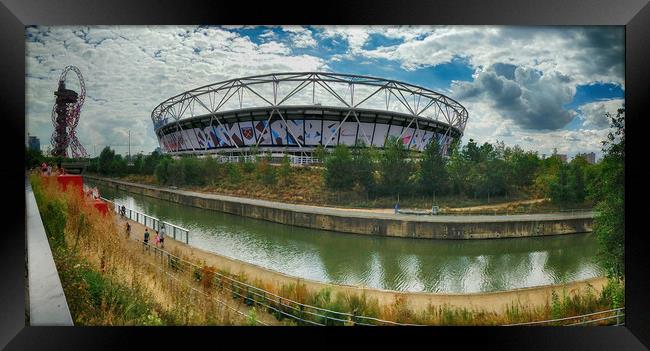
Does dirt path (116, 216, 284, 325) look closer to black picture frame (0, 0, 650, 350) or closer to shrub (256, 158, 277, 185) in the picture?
black picture frame (0, 0, 650, 350)

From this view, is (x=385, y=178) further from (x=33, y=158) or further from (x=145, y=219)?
(x=33, y=158)

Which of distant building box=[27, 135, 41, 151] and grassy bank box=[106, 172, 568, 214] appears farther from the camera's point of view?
grassy bank box=[106, 172, 568, 214]

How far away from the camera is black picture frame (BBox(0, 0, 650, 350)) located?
3.36 metres

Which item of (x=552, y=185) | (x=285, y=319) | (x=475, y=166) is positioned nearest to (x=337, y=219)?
(x=285, y=319)

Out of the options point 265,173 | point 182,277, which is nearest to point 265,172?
point 265,173

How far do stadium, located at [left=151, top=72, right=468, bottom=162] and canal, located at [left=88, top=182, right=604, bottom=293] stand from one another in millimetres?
1292

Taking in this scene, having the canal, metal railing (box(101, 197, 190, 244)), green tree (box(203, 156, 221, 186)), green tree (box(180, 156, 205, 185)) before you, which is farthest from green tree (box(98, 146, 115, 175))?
green tree (box(203, 156, 221, 186))

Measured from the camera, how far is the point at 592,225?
416 centimetres

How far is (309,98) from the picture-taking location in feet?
17.8

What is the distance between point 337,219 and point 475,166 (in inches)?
87.2

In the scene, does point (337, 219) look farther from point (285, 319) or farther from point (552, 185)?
point (552, 185)

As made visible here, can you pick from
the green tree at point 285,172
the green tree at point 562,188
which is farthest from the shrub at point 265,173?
the green tree at point 562,188
